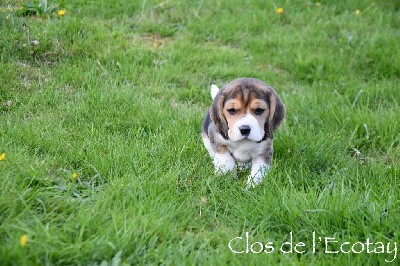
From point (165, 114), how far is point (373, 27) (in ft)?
15.1

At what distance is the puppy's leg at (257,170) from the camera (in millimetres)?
4090

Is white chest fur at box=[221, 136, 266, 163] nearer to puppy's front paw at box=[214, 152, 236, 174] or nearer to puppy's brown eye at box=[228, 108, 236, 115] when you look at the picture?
puppy's front paw at box=[214, 152, 236, 174]

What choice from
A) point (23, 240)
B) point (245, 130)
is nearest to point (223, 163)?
point (245, 130)

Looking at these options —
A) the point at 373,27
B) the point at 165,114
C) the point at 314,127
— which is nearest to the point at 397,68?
the point at 373,27

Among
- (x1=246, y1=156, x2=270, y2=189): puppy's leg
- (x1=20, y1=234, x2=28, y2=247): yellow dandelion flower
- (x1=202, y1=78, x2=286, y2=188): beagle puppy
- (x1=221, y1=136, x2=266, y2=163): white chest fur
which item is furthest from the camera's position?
(x1=221, y1=136, x2=266, y2=163): white chest fur

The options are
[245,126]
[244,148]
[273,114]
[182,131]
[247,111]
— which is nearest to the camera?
[245,126]

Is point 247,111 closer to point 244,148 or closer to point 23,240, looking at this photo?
point 244,148

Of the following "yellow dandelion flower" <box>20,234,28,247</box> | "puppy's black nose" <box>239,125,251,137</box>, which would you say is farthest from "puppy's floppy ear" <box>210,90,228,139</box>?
"yellow dandelion flower" <box>20,234,28,247</box>

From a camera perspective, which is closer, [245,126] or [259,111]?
[245,126]

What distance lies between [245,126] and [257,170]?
528mm

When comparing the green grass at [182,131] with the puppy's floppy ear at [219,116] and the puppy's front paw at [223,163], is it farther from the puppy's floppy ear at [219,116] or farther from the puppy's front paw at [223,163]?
the puppy's floppy ear at [219,116]

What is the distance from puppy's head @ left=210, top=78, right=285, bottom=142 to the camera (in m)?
3.92

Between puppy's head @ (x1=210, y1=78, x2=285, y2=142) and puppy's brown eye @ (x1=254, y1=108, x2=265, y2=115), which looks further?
puppy's brown eye @ (x1=254, y1=108, x2=265, y2=115)

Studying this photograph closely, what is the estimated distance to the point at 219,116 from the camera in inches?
164
